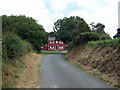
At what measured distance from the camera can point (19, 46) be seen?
1482 centimetres

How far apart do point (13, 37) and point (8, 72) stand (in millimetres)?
Answer: 5068

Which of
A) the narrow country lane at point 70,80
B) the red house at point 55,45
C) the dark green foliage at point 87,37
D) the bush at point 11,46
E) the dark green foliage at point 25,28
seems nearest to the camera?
the narrow country lane at point 70,80

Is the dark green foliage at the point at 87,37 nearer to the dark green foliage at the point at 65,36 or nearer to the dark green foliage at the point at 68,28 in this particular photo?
the dark green foliage at the point at 68,28

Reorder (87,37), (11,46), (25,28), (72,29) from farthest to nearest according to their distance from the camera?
(72,29) → (25,28) → (87,37) → (11,46)

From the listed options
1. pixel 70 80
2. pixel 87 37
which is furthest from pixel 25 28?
pixel 70 80

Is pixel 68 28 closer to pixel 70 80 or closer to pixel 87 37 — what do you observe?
pixel 87 37

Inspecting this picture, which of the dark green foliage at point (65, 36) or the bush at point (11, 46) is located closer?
the bush at point (11, 46)

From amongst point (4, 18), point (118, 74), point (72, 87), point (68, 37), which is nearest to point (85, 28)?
point (4, 18)

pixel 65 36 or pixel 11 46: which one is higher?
pixel 65 36

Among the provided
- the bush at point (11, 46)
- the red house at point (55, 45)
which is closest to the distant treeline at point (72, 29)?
the red house at point (55, 45)

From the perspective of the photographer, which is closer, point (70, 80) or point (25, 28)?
point (70, 80)

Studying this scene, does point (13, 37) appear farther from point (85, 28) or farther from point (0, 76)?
point (85, 28)

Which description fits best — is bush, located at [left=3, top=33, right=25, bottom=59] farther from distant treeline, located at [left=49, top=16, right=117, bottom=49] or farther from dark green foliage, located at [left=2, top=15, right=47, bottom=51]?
dark green foliage, located at [left=2, top=15, right=47, bottom=51]

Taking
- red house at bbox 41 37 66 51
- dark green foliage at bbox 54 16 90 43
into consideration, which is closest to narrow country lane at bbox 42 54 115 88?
dark green foliage at bbox 54 16 90 43
